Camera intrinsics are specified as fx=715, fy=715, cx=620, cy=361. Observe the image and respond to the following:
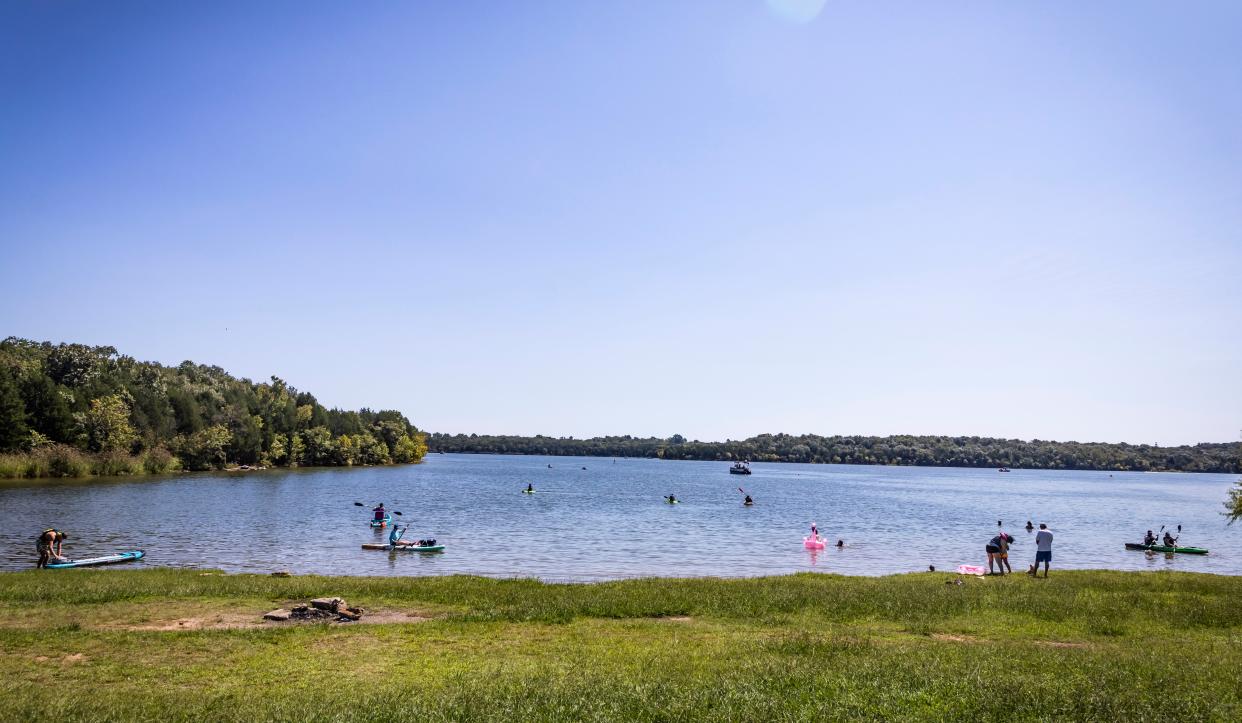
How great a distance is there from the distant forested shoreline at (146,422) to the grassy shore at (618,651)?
84.3m

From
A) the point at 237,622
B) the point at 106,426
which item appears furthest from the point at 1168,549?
the point at 106,426

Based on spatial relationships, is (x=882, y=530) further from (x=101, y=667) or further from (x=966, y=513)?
(x=101, y=667)

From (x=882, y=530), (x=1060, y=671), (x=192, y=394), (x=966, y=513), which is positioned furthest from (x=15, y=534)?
(x=192, y=394)

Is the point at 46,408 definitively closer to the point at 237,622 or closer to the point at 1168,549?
the point at 237,622

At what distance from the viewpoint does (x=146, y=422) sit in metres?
114

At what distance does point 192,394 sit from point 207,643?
144 meters

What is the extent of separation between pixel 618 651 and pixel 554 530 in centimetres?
3944

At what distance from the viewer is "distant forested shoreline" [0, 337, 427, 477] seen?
3590 inches

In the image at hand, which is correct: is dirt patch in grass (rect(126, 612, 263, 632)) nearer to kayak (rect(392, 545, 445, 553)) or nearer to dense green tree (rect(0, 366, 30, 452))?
kayak (rect(392, 545, 445, 553))

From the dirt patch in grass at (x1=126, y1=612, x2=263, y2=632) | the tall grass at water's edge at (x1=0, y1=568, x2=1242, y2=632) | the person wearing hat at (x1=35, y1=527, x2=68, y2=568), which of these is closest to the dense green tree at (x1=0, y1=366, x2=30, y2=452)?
the person wearing hat at (x1=35, y1=527, x2=68, y2=568)

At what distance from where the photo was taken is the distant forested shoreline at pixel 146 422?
91.2 meters

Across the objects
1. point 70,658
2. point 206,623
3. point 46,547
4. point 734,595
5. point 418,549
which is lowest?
point 418,549

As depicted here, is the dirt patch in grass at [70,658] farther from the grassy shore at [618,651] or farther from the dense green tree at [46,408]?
the dense green tree at [46,408]

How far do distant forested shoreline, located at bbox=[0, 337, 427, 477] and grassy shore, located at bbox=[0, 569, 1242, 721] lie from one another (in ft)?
277
